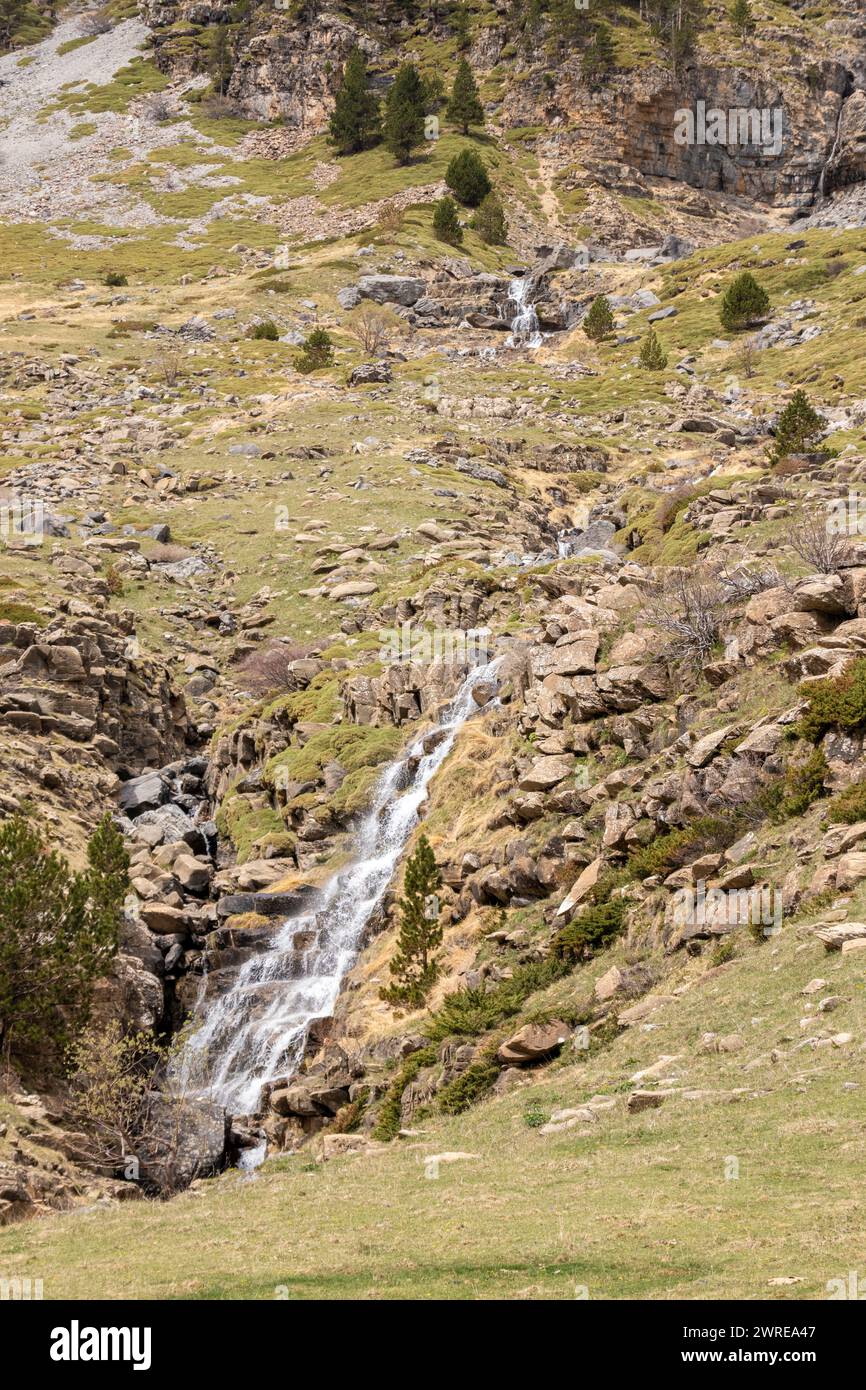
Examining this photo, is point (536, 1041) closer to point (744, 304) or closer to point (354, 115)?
point (744, 304)

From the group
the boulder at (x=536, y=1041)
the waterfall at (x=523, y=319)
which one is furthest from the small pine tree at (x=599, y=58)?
the boulder at (x=536, y=1041)

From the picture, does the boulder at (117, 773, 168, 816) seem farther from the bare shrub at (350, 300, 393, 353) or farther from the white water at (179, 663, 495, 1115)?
the bare shrub at (350, 300, 393, 353)

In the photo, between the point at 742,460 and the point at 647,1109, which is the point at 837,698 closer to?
the point at 647,1109

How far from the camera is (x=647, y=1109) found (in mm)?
17703

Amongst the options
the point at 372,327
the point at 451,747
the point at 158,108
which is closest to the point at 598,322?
the point at 372,327

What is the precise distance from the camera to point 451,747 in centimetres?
4162

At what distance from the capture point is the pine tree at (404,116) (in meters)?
151

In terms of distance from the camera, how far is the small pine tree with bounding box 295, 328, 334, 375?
331 ft

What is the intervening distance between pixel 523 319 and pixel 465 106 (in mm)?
55209

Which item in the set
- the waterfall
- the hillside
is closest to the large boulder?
the hillside

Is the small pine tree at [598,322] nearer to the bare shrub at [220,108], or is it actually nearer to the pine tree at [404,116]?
the pine tree at [404,116]

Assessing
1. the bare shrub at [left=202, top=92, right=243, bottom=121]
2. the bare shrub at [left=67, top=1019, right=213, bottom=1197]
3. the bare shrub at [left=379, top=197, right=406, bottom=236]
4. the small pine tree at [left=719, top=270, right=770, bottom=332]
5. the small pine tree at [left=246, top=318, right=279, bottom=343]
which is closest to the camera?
the bare shrub at [left=67, top=1019, right=213, bottom=1197]

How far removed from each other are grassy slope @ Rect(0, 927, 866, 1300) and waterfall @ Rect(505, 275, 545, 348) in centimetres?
9925
